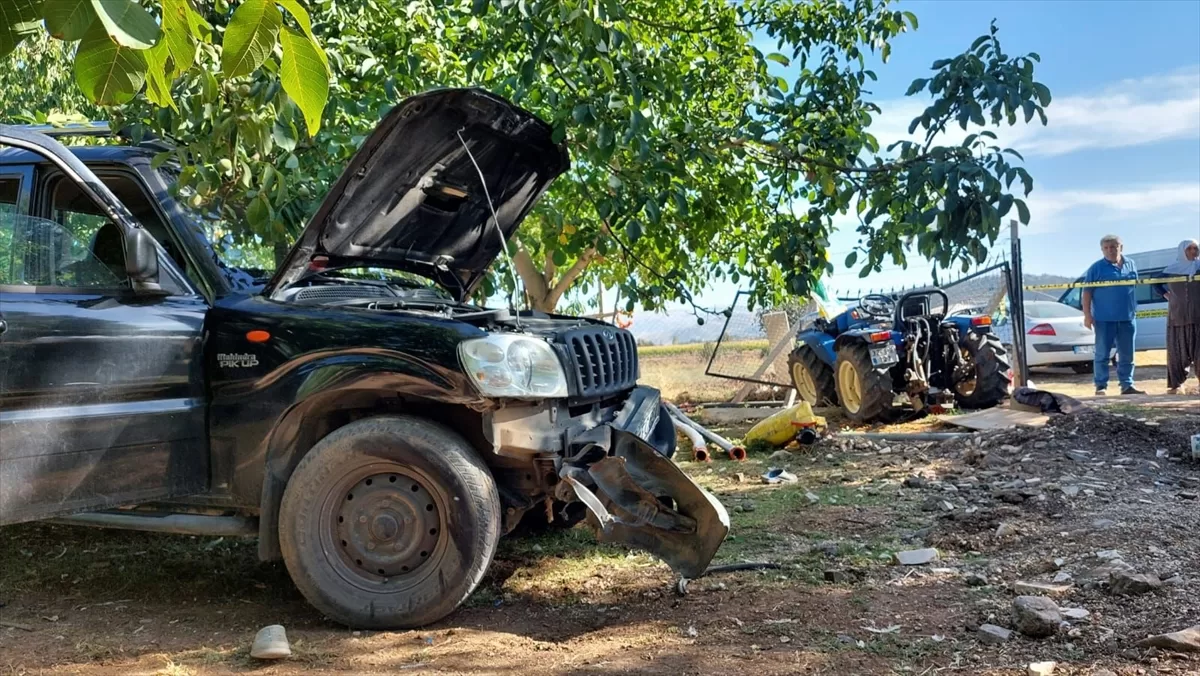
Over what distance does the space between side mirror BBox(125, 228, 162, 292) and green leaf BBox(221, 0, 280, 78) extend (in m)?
2.17

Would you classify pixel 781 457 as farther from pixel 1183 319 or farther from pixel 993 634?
pixel 1183 319

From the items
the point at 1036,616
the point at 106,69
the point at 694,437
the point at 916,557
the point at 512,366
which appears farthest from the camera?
the point at 694,437

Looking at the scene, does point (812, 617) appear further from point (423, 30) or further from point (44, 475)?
point (423, 30)

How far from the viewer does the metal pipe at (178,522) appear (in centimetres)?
391

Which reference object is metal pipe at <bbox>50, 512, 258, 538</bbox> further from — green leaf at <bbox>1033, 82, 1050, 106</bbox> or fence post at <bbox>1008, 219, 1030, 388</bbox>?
fence post at <bbox>1008, 219, 1030, 388</bbox>

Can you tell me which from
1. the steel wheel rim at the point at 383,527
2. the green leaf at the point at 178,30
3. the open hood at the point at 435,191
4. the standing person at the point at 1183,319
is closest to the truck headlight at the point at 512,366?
the steel wheel rim at the point at 383,527

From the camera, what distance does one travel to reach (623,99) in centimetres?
546

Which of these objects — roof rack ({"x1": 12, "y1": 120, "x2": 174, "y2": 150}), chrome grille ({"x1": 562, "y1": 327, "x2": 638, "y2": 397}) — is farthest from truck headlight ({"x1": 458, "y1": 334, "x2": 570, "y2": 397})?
roof rack ({"x1": 12, "y1": 120, "x2": 174, "y2": 150})

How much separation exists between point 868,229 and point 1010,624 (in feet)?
10.6

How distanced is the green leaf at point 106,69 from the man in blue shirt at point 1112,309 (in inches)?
436

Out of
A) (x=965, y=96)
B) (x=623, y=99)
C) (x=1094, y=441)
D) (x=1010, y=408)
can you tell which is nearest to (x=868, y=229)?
(x=965, y=96)

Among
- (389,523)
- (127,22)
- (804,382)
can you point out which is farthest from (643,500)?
(804,382)

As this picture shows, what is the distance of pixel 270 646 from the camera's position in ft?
11.1

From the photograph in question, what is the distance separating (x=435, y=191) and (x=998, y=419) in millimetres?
5848
